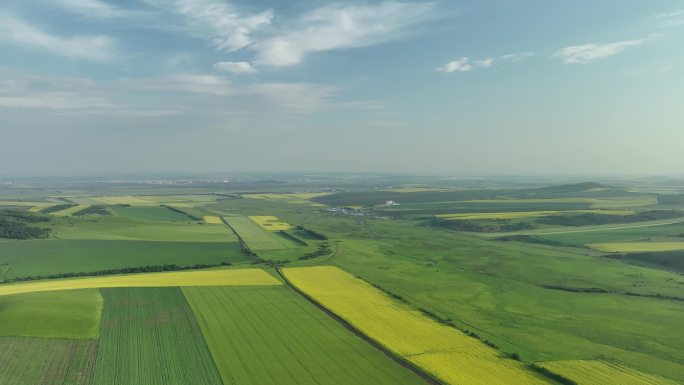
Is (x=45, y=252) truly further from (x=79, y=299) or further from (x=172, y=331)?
(x=172, y=331)

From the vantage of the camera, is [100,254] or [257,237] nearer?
[100,254]

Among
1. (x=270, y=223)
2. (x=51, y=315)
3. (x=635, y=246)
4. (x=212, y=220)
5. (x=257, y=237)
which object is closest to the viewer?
(x=51, y=315)

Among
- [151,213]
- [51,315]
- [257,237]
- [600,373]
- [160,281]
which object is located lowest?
[257,237]

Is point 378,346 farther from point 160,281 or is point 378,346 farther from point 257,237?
point 257,237

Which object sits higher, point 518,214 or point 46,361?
point 518,214

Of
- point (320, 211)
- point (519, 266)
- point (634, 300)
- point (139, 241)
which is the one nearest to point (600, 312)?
point (634, 300)

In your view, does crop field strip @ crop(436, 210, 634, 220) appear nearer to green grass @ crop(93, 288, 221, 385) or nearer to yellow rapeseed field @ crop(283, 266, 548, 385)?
yellow rapeseed field @ crop(283, 266, 548, 385)

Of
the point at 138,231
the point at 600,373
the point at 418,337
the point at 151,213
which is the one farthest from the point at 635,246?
the point at 151,213
